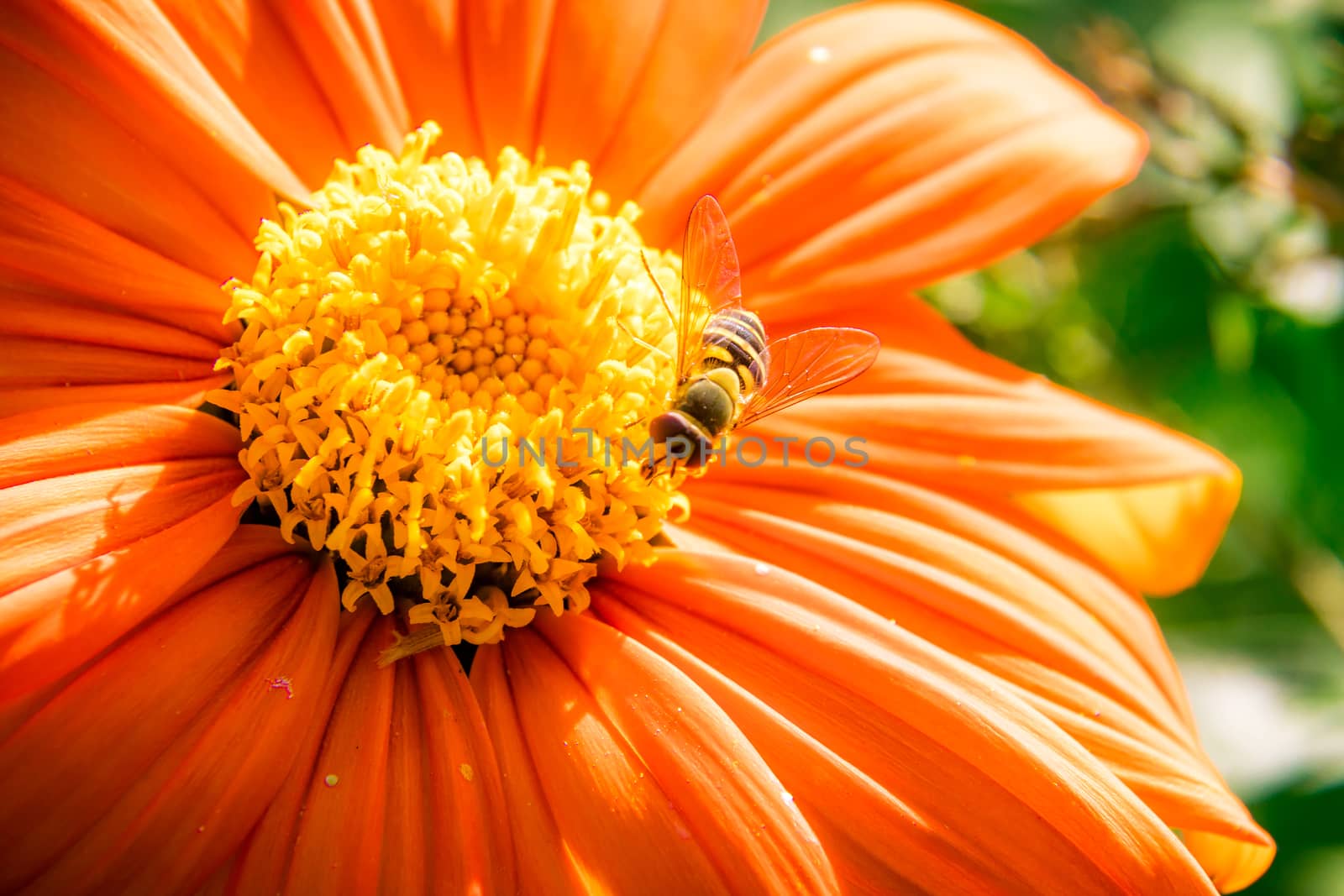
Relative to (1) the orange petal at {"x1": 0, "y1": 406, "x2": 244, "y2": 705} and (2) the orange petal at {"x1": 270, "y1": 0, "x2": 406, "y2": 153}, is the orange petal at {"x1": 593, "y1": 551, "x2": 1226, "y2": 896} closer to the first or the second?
Answer: (1) the orange petal at {"x1": 0, "y1": 406, "x2": 244, "y2": 705}

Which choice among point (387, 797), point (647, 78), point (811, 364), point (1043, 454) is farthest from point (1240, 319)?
point (387, 797)

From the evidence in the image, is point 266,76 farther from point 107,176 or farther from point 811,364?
point 811,364

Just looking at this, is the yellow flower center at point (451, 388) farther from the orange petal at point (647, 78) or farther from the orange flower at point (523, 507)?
the orange petal at point (647, 78)

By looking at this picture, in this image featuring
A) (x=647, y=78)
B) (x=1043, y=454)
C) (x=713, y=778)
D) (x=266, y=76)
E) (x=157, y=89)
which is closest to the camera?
(x=713, y=778)

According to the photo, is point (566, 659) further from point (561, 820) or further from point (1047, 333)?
point (1047, 333)

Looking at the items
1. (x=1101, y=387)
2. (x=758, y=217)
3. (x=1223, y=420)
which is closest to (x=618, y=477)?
(x=758, y=217)

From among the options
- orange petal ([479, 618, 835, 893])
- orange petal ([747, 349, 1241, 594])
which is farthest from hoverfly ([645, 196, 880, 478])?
orange petal ([479, 618, 835, 893])
